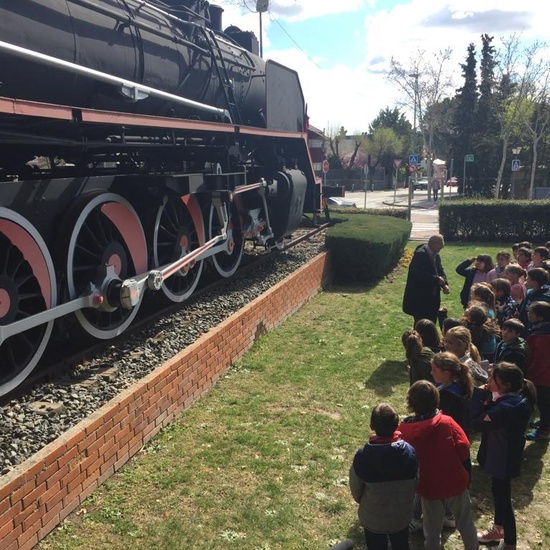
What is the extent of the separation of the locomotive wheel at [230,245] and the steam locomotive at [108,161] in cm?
2

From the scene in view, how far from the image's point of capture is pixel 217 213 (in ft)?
25.1

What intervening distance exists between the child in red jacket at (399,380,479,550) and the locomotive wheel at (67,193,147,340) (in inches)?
123

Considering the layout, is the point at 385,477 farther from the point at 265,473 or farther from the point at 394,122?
the point at 394,122

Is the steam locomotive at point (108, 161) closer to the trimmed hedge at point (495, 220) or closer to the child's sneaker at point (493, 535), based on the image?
the child's sneaker at point (493, 535)

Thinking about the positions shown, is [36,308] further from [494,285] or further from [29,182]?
[494,285]

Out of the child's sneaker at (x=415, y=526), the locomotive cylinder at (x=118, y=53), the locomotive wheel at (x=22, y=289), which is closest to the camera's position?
the child's sneaker at (x=415, y=526)

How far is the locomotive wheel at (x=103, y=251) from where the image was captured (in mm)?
5016

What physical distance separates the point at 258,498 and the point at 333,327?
4.15m

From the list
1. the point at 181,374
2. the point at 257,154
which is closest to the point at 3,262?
the point at 181,374

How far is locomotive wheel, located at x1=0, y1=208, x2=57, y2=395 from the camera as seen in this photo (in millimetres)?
4172

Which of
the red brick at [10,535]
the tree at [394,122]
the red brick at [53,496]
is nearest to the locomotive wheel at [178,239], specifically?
the red brick at [53,496]

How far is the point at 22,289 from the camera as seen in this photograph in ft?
15.9

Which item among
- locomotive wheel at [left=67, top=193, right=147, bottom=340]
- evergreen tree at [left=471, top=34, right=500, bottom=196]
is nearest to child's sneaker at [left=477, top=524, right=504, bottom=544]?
locomotive wheel at [left=67, top=193, right=147, bottom=340]

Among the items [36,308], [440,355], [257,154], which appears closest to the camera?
[440,355]
